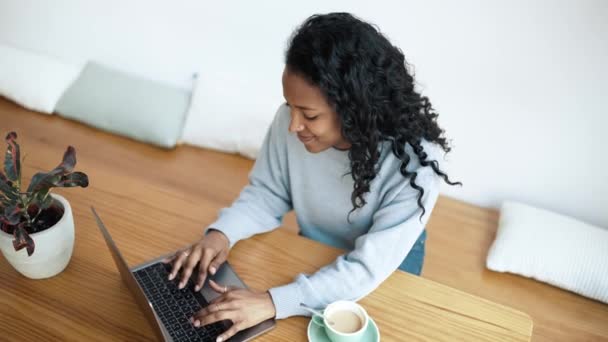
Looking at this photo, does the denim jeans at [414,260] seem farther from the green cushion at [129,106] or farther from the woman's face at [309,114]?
the green cushion at [129,106]

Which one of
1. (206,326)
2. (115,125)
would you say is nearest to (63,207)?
(206,326)

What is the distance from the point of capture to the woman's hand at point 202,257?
3.09 feet

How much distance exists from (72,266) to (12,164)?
0.27 metres

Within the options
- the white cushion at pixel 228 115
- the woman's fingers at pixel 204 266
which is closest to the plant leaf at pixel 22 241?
the woman's fingers at pixel 204 266

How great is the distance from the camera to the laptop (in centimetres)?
84

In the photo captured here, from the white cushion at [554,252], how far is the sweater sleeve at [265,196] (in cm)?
84

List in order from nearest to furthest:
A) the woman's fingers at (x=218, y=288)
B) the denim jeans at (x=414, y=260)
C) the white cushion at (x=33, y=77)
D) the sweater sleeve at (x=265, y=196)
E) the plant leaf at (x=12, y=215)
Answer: the plant leaf at (x=12, y=215)
the woman's fingers at (x=218, y=288)
the sweater sleeve at (x=265, y=196)
the denim jeans at (x=414, y=260)
the white cushion at (x=33, y=77)

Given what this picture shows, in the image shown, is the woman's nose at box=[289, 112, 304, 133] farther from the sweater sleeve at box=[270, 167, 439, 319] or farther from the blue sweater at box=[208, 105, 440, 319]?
the sweater sleeve at box=[270, 167, 439, 319]

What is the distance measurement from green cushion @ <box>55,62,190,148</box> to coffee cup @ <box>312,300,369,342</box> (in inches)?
53.3

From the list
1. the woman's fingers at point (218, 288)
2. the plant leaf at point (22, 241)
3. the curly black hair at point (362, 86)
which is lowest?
the woman's fingers at point (218, 288)

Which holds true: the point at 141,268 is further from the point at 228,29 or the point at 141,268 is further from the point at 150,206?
the point at 228,29

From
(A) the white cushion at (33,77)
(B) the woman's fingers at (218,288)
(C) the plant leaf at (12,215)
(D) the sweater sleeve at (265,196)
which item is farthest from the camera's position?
(A) the white cushion at (33,77)

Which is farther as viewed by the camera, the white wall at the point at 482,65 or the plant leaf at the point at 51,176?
the white wall at the point at 482,65

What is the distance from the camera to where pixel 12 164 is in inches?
33.2
